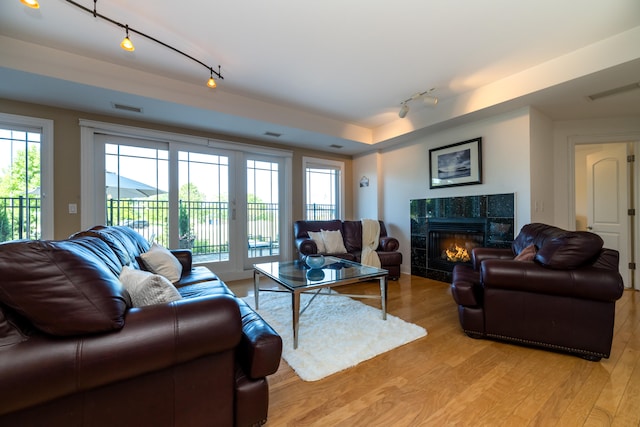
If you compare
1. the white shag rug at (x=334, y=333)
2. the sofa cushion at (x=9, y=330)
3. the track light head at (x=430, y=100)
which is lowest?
the white shag rug at (x=334, y=333)

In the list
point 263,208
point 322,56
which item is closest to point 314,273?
point 322,56

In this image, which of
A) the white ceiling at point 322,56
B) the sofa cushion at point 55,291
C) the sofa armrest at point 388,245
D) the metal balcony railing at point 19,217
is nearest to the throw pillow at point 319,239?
the sofa armrest at point 388,245

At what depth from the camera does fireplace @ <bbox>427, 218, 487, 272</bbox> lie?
3.46 metres

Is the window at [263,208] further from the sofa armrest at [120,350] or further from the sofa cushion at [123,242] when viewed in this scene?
the sofa armrest at [120,350]

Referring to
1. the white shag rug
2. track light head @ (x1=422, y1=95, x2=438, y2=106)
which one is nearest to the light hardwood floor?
the white shag rug

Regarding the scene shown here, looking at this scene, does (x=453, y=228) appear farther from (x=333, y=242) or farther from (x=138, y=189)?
(x=138, y=189)

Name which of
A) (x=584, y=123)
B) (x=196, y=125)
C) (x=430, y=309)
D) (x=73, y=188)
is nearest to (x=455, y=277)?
(x=430, y=309)

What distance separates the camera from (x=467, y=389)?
1497mm

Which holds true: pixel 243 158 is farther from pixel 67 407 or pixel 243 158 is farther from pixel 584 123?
pixel 584 123

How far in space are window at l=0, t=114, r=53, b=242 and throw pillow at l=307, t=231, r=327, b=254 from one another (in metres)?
3.13

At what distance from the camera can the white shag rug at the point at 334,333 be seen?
1755 mm

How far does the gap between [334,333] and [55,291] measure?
1770 millimetres

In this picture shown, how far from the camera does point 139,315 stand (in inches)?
39.5

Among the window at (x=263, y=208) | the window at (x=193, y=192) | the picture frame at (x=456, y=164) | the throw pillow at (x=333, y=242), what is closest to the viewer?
the window at (x=193, y=192)
